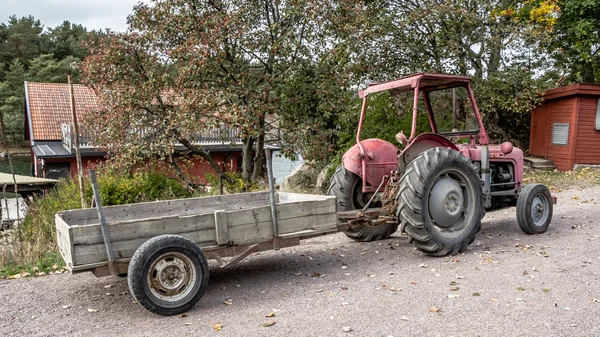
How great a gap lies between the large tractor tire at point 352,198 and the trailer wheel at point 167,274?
285 cm

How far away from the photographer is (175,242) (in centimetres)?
468

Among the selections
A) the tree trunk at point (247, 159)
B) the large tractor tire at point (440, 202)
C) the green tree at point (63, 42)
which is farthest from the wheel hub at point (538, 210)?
the green tree at point (63, 42)

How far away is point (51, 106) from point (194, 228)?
94.0ft

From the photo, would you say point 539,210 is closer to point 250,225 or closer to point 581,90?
point 250,225

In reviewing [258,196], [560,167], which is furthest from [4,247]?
[560,167]

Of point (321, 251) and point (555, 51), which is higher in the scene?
point (555, 51)

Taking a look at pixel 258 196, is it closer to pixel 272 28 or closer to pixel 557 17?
pixel 272 28

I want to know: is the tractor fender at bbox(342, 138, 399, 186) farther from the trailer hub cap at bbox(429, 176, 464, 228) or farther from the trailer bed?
the trailer bed

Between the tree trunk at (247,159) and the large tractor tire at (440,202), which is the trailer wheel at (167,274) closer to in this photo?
the large tractor tire at (440,202)

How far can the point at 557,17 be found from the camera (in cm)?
1853

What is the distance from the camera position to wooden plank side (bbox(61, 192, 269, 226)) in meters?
5.66

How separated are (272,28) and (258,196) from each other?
247 inches

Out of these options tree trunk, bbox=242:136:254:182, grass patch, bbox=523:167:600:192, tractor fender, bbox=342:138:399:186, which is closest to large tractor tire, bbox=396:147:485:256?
tractor fender, bbox=342:138:399:186

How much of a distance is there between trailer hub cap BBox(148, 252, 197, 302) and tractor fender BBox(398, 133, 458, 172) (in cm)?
311
